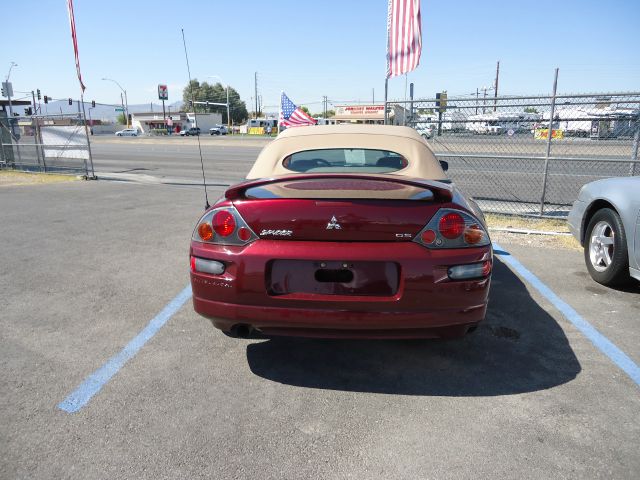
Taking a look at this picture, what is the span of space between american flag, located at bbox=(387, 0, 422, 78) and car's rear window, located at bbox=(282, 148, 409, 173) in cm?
579

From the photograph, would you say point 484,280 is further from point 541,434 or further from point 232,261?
point 232,261

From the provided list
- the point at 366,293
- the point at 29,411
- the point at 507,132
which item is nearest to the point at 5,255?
the point at 29,411

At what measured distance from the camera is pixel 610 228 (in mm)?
4469

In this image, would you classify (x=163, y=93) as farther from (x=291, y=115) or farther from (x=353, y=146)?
(x=353, y=146)

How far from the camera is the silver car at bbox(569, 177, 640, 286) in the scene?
158 inches

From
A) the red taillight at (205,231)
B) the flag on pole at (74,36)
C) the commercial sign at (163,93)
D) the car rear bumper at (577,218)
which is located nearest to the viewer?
the red taillight at (205,231)

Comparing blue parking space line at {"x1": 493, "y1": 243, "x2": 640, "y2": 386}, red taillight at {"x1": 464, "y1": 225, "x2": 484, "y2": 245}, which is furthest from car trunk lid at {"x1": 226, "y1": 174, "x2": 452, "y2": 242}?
blue parking space line at {"x1": 493, "y1": 243, "x2": 640, "y2": 386}

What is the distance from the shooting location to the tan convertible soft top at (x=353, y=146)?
3699mm

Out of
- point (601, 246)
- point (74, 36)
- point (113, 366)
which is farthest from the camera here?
point (74, 36)

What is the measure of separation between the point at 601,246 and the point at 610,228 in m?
0.25

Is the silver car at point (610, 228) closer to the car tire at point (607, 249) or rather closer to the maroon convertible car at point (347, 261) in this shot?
the car tire at point (607, 249)

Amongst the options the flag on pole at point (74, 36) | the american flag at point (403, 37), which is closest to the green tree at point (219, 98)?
the flag on pole at point (74, 36)

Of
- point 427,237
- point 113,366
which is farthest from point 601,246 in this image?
point 113,366

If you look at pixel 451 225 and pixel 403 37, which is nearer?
pixel 451 225
